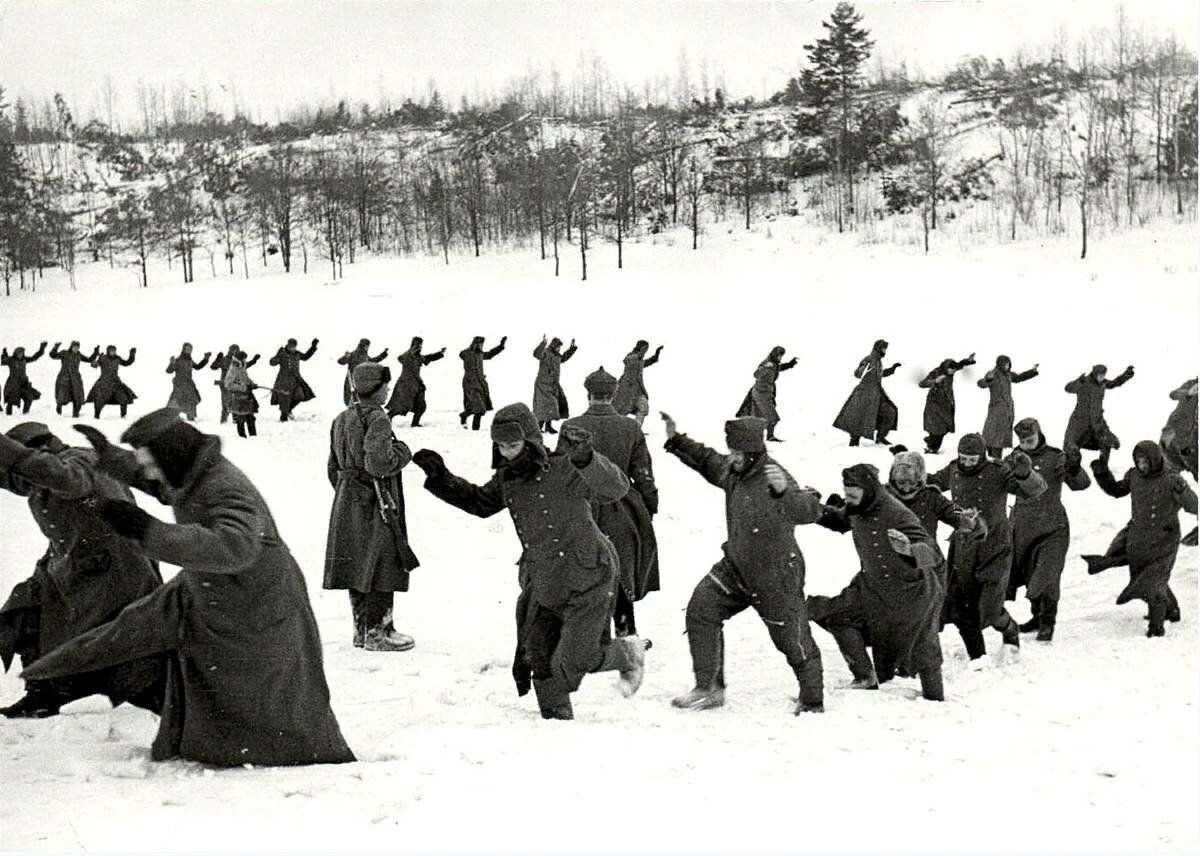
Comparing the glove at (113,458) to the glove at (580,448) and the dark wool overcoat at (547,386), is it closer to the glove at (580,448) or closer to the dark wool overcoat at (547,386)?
the glove at (580,448)

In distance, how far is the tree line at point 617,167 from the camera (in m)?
37.6

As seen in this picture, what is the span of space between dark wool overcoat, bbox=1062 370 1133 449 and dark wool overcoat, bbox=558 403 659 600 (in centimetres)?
901

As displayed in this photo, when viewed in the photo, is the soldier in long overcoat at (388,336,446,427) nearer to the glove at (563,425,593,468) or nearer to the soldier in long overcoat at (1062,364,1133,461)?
the soldier in long overcoat at (1062,364,1133,461)

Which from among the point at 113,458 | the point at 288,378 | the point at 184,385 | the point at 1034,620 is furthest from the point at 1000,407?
the point at 113,458

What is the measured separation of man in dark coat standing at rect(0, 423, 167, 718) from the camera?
17.2 ft

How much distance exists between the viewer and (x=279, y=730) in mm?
4535

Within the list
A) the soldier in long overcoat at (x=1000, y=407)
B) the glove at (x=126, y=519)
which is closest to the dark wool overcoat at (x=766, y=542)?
the glove at (x=126, y=519)

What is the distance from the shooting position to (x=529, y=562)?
19.5 ft

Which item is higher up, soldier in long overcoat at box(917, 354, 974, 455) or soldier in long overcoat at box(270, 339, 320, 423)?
soldier in long overcoat at box(270, 339, 320, 423)

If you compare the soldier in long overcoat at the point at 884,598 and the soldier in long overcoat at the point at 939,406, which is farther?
the soldier in long overcoat at the point at 939,406

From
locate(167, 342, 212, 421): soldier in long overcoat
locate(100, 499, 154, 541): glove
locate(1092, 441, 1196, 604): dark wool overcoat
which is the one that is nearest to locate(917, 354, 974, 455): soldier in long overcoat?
locate(1092, 441, 1196, 604): dark wool overcoat

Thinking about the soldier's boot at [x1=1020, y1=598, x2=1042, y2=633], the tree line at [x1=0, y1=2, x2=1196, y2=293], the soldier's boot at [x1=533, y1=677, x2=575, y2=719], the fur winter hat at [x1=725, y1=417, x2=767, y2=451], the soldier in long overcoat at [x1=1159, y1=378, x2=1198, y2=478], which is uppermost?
the tree line at [x1=0, y1=2, x2=1196, y2=293]

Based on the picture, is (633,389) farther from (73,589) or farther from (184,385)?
(73,589)

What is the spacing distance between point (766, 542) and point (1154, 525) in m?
3.88
